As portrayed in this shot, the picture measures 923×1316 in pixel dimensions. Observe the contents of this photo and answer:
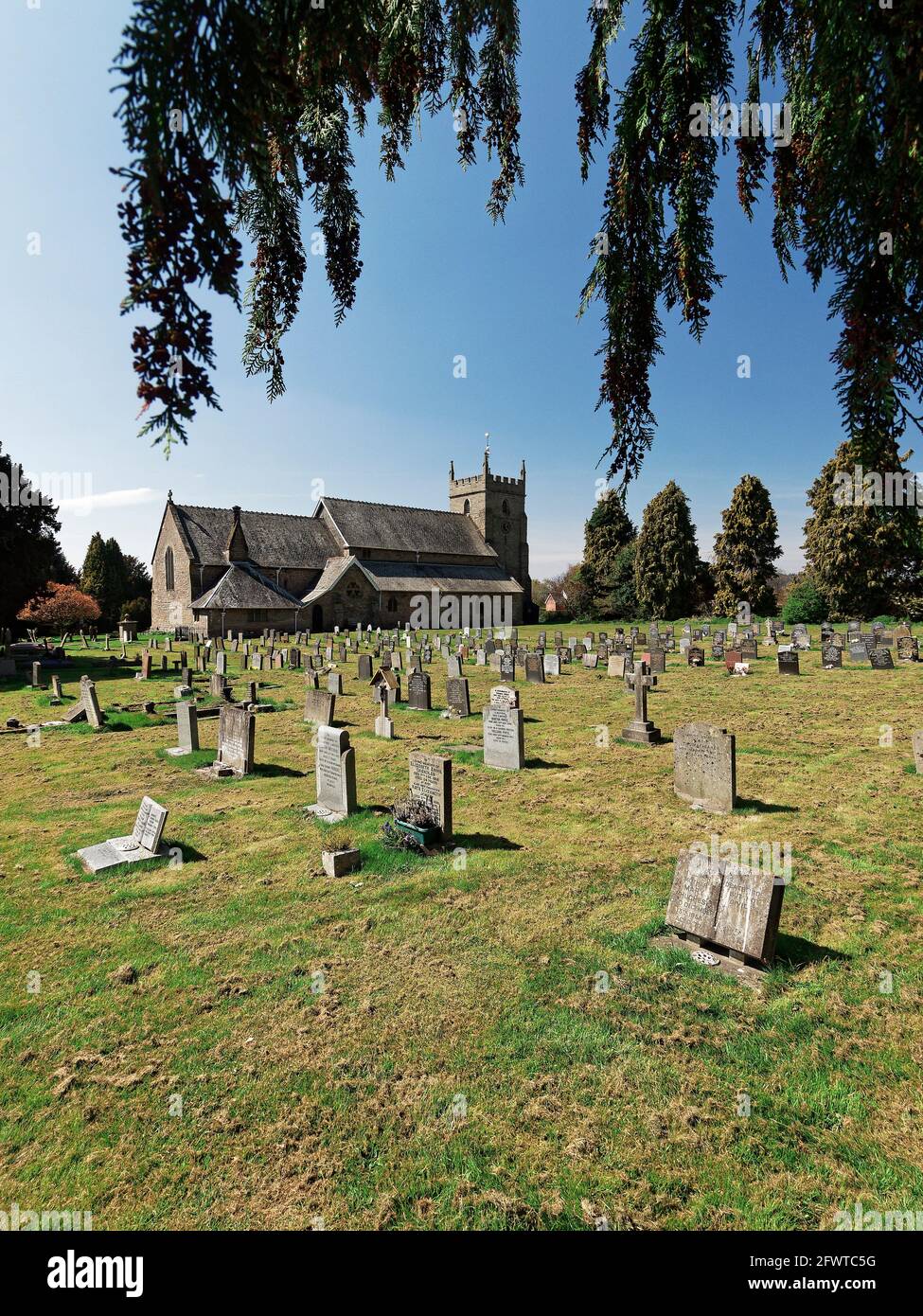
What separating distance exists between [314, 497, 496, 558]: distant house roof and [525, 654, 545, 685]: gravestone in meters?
35.7

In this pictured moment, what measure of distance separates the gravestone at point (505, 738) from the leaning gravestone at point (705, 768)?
2760 mm

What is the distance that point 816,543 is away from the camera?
43.7 meters

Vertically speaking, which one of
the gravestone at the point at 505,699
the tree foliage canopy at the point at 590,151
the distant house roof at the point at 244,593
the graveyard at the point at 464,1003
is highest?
the distant house roof at the point at 244,593

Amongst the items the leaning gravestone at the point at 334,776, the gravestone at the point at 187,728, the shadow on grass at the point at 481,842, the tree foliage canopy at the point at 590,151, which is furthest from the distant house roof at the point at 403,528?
the tree foliage canopy at the point at 590,151

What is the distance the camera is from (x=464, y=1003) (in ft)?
14.7

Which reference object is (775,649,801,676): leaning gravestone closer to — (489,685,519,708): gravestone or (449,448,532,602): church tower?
(489,685,519,708): gravestone

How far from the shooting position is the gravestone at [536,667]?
21.8 metres

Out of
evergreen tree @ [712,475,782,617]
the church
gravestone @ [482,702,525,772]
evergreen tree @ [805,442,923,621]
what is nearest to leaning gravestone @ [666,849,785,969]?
gravestone @ [482,702,525,772]

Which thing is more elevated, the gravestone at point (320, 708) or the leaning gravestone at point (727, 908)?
the gravestone at point (320, 708)

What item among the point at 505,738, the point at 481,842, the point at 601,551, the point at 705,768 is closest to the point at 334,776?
the point at 481,842

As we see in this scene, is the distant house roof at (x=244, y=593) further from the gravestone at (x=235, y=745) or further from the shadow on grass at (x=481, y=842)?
the shadow on grass at (x=481, y=842)

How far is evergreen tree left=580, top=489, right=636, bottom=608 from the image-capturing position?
5972cm
